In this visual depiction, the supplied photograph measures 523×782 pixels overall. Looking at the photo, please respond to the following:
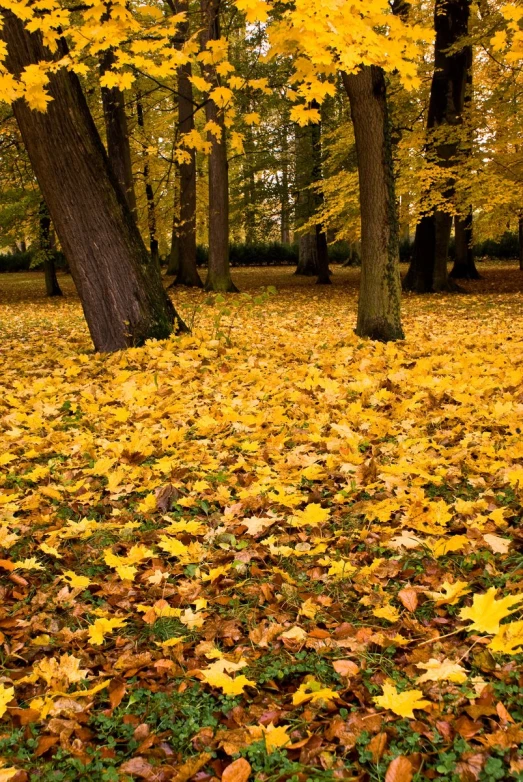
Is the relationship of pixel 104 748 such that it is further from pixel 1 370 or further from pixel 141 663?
pixel 1 370

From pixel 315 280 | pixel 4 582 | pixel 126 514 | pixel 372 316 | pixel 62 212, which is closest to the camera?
pixel 4 582

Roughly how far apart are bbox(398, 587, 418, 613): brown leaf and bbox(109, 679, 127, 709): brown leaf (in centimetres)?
105

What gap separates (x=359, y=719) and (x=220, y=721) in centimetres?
43

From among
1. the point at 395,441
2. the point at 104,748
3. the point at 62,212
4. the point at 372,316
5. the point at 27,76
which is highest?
the point at 27,76

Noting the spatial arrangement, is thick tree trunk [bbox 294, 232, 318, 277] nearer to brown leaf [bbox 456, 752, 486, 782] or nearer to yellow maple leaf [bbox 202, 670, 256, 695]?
yellow maple leaf [bbox 202, 670, 256, 695]

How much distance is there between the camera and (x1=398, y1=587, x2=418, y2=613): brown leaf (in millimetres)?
2260

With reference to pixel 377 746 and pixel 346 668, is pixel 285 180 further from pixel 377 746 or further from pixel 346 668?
pixel 377 746

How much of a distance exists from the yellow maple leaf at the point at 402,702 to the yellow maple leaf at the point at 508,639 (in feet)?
0.99

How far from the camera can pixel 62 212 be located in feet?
20.2

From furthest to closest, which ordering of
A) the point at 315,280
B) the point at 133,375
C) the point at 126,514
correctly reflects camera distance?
the point at 315,280
the point at 133,375
the point at 126,514

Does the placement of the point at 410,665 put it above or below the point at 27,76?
below

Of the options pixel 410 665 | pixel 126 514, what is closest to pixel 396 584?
pixel 410 665

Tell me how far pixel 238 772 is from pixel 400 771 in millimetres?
426

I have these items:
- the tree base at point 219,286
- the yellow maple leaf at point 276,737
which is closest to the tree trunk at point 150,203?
the tree base at point 219,286
